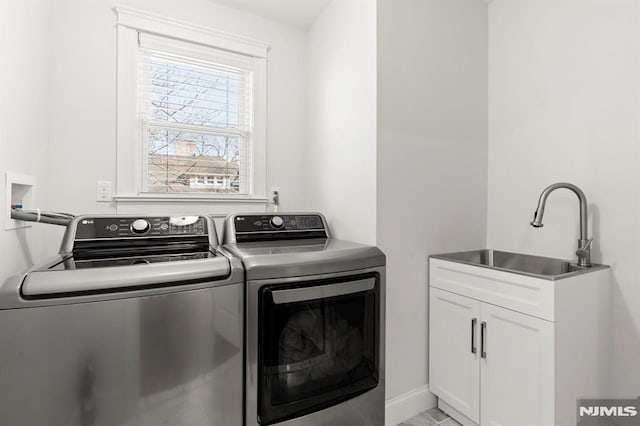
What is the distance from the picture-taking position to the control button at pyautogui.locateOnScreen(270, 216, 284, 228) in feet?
5.92

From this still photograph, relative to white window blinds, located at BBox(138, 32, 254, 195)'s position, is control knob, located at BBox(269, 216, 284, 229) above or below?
below

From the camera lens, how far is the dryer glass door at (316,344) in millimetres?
1247

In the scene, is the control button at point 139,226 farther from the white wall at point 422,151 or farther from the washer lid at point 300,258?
the white wall at point 422,151

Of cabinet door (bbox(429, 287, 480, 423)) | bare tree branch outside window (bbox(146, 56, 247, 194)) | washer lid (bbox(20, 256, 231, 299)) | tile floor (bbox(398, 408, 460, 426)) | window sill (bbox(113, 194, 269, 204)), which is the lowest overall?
tile floor (bbox(398, 408, 460, 426))

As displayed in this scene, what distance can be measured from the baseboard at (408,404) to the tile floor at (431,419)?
0.07 ft

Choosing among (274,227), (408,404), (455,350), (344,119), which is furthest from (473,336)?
(344,119)

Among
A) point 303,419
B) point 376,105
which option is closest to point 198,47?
point 376,105

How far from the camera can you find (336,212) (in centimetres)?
202

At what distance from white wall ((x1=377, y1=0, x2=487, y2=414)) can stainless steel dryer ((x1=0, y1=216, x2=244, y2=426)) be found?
904 mm

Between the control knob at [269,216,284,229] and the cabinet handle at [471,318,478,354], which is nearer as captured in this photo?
the cabinet handle at [471,318,478,354]

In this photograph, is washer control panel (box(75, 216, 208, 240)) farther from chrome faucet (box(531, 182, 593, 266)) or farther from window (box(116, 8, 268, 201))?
chrome faucet (box(531, 182, 593, 266))

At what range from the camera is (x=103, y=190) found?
1808mm

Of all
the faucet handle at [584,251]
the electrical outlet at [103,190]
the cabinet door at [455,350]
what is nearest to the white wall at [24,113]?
the electrical outlet at [103,190]

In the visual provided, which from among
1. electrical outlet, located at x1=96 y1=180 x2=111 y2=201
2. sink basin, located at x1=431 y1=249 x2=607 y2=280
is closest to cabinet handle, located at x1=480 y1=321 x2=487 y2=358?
sink basin, located at x1=431 y1=249 x2=607 y2=280
